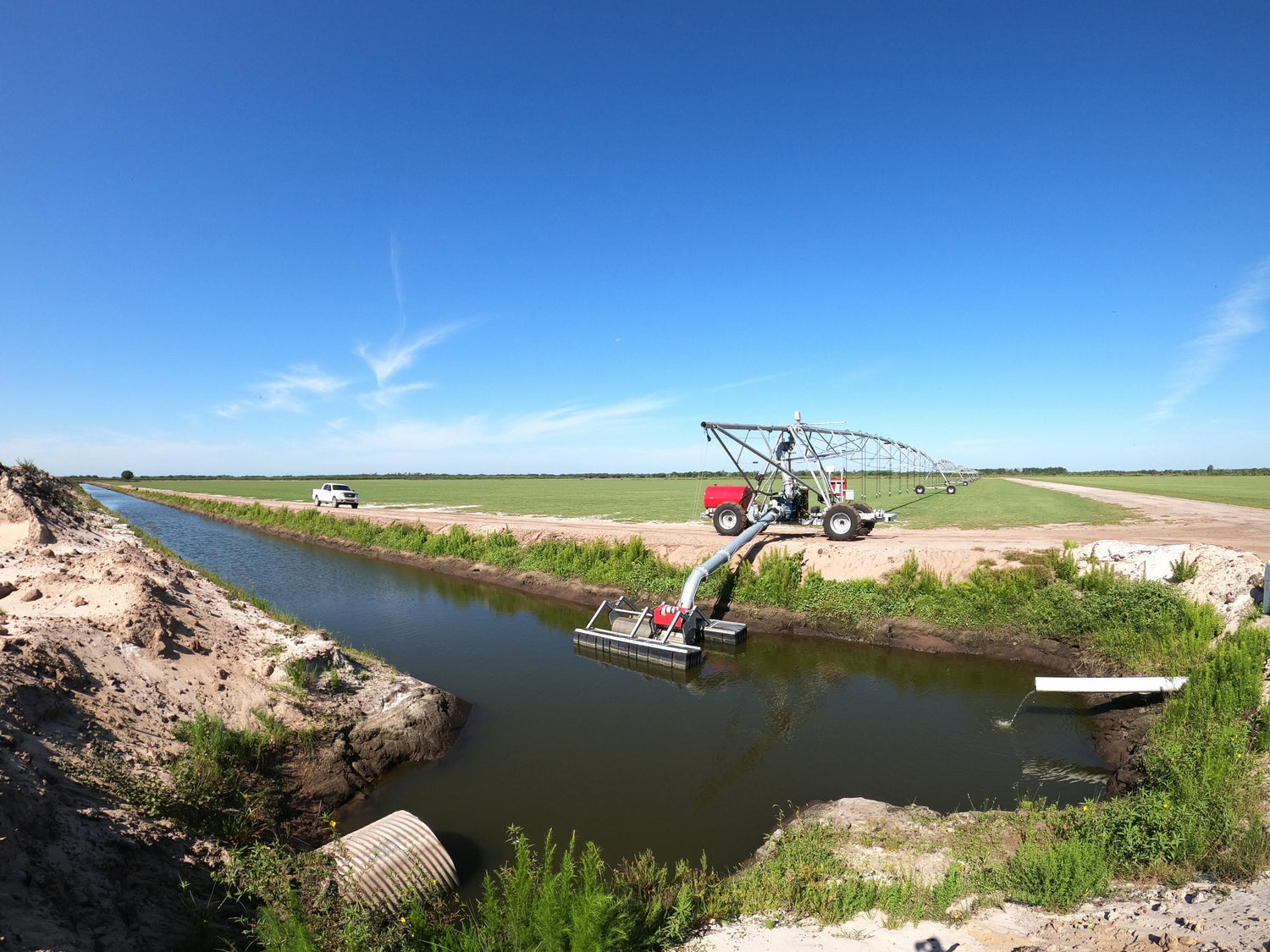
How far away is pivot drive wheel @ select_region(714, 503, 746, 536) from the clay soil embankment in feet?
48.1

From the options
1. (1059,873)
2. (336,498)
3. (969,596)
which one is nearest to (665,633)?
(969,596)

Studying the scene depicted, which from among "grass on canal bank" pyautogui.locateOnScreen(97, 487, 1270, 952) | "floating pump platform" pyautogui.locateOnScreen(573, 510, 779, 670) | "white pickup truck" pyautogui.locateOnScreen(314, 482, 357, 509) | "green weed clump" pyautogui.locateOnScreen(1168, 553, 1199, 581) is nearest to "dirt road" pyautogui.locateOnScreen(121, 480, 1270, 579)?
"green weed clump" pyautogui.locateOnScreen(1168, 553, 1199, 581)

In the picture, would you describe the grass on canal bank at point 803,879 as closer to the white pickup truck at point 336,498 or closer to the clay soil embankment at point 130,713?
the clay soil embankment at point 130,713

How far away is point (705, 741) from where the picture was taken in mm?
11047

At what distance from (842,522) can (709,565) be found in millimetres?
7359

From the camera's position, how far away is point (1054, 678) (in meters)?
11.9

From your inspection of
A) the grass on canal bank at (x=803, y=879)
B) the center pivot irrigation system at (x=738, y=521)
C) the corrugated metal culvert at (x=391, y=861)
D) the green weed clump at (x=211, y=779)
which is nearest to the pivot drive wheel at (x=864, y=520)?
the center pivot irrigation system at (x=738, y=521)

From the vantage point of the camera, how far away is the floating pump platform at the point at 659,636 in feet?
50.1

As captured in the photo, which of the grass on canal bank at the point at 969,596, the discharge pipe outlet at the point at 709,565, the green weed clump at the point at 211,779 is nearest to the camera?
the green weed clump at the point at 211,779

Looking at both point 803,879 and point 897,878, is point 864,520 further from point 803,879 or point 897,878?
point 803,879

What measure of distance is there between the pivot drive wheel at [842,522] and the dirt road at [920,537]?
17.5 inches

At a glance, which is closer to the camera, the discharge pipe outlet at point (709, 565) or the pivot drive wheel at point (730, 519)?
the discharge pipe outlet at point (709, 565)

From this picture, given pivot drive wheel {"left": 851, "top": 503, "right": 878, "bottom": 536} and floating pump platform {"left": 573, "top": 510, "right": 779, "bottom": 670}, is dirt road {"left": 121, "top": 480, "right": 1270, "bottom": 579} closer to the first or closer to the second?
pivot drive wheel {"left": 851, "top": 503, "right": 878, "bottom": 536}

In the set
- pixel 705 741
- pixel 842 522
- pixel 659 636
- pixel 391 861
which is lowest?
pixel 705 741
